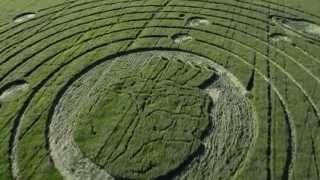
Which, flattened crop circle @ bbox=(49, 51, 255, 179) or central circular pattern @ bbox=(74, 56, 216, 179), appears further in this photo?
central circular pattern @ bbox=(74, 56, 216, 179)

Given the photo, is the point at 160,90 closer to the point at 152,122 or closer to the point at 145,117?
the point at 145,117

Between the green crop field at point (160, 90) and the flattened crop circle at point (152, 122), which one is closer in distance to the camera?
the flattened crop circle at point (152, 122)
